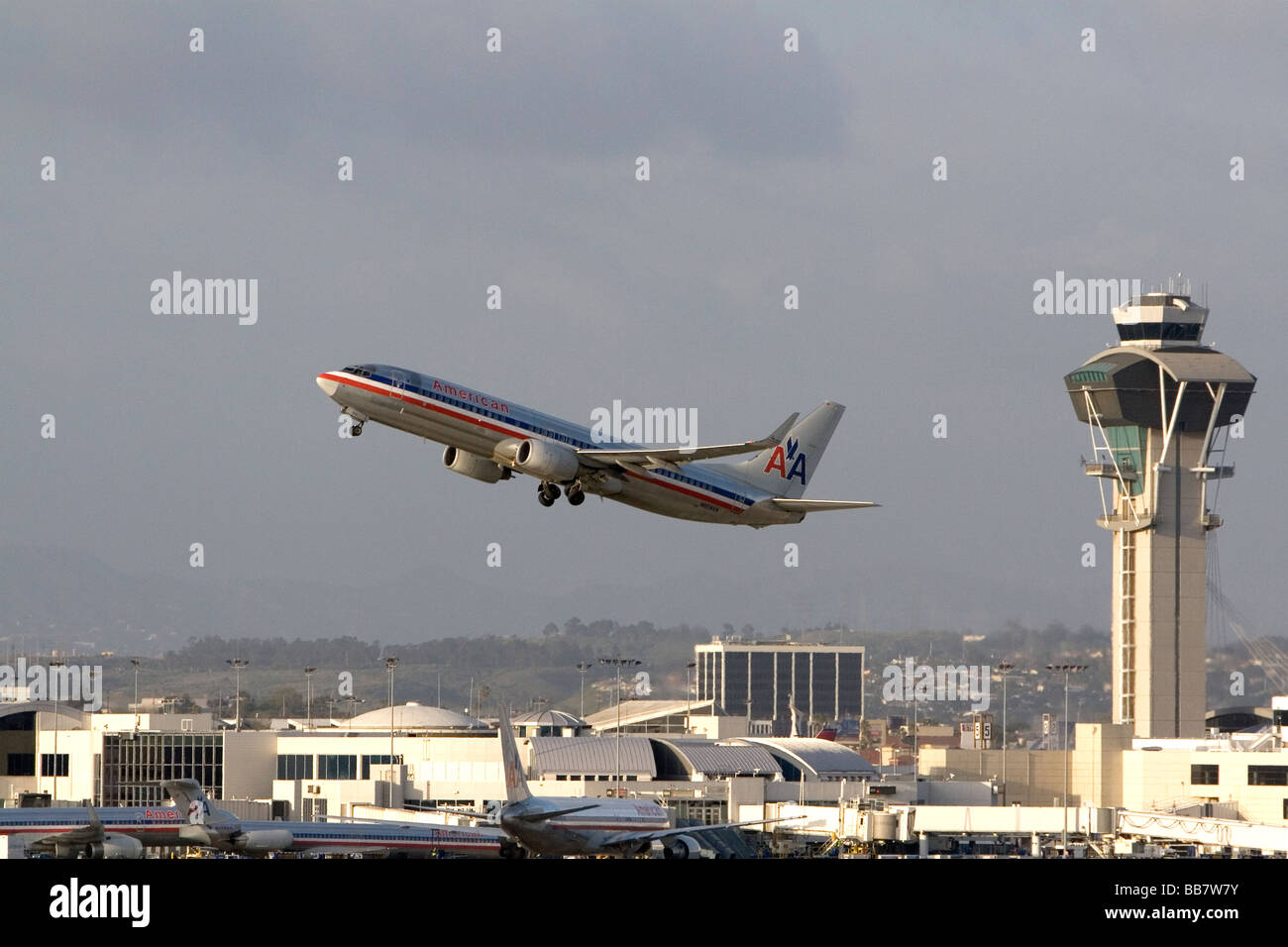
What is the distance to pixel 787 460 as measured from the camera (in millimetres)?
105000

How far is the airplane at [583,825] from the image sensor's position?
343 ft

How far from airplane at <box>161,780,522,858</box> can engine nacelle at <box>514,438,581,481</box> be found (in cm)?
3011

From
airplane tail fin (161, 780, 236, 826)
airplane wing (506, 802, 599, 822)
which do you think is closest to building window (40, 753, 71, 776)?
airplane tail fin (161, 780, 236, 826)

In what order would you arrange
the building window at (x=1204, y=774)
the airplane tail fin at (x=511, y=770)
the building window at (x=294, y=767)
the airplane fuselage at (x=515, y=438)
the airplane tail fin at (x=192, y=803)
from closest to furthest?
the airplane fuselage at (x=515, y=438) < the airplane tail fin at (x=192, y=803) < the airplane tail fin at (x=511, y=770) < the building window at (x=1204, y=774) < the building window at (x=294, y=767)

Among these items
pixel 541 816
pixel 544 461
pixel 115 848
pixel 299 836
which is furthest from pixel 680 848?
pixel 544 461

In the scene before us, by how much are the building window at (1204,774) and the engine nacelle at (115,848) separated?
94.2 metres

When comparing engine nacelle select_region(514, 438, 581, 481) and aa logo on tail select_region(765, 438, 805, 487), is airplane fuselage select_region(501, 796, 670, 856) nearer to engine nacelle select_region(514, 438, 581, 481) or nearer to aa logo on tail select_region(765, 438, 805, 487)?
aa logo on tail select_region(765, 438, 805, 487)

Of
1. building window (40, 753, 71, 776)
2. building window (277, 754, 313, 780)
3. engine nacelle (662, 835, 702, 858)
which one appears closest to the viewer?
engine nacelle (662, 835, 702, 858)

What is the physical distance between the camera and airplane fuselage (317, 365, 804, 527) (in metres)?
81.4

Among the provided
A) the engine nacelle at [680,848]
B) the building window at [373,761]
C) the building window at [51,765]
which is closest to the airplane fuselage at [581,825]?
the engine nacelle at [680,848]

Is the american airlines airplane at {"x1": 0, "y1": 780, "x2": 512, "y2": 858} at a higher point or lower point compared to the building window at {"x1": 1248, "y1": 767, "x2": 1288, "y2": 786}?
higher

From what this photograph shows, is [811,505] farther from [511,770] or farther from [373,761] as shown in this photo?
[373,761]

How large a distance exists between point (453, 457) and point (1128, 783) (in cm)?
9965

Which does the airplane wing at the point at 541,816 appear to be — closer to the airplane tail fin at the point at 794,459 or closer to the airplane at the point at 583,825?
the airplane at the point at 583,825
